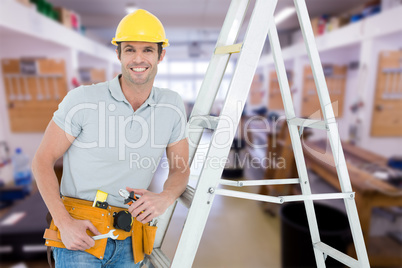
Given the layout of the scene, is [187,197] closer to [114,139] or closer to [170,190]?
[170,190]

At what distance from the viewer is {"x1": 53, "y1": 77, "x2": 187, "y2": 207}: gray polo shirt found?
1.11 meters

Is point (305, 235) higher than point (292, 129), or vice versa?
point (292, 129)

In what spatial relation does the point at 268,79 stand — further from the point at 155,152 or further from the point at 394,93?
the point at 155,152

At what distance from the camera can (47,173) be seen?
1027 mm

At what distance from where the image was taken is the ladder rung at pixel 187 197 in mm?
1114

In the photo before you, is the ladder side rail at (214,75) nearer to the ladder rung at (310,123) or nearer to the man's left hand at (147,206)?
the man's left hand at (147,206)

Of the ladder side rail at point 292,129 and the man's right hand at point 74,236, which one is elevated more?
the ladder side rail at point 292,129

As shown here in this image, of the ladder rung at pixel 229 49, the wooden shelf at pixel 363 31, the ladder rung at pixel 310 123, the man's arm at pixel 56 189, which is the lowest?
the man's arm at pixel 56 189

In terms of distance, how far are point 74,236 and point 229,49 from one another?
0.92 metres

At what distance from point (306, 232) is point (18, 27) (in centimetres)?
359

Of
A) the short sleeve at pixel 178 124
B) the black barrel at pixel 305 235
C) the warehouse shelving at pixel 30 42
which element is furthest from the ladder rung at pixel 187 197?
the warehouse shelving at pixel 30 42

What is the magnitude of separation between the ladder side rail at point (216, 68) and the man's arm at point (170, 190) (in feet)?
0.20

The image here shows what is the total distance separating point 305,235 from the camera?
1892mm

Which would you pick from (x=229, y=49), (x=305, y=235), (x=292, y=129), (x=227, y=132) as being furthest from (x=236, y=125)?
(x=305, y=235)
